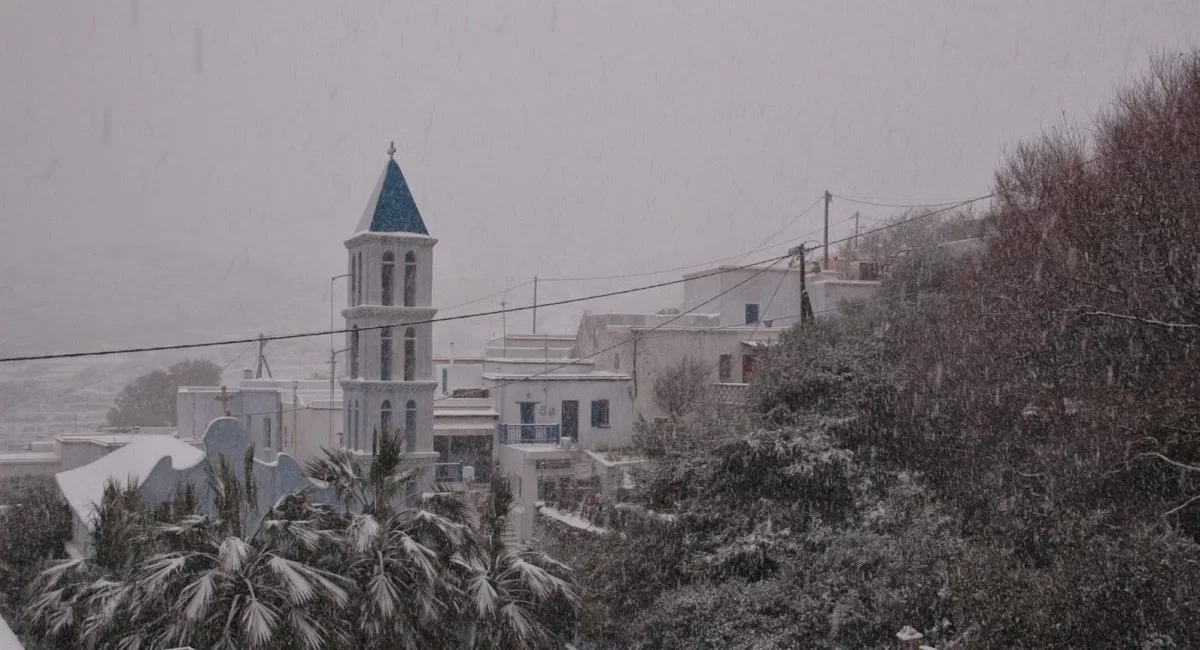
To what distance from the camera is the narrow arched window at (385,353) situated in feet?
84.9

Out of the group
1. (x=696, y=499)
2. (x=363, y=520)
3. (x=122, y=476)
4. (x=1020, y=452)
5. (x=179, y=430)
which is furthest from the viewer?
(x=179, y=430)

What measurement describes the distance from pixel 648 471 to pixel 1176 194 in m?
10.1

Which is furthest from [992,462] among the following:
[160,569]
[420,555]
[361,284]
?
[361,284]

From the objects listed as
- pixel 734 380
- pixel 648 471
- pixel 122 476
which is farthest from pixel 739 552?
pixel 734 380

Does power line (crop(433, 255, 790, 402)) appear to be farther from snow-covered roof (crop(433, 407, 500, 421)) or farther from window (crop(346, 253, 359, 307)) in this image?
window (crop(346, 253, 359, 307))

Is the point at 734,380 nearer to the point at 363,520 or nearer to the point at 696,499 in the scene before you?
the point at 696,499

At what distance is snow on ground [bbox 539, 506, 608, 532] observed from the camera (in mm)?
21812

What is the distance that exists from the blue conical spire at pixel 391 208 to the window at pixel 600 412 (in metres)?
10.0

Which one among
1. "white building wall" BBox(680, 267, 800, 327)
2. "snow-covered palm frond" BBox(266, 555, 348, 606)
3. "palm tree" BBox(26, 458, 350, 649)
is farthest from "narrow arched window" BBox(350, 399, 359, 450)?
"white building wall" BBox(680, 267, 800, 327)

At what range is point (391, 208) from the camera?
86.6 feet

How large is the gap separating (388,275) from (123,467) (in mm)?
7539

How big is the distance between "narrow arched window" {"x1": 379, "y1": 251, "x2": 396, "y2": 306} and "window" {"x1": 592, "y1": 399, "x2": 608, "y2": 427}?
32.5 ft

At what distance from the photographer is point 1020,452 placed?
1582cm

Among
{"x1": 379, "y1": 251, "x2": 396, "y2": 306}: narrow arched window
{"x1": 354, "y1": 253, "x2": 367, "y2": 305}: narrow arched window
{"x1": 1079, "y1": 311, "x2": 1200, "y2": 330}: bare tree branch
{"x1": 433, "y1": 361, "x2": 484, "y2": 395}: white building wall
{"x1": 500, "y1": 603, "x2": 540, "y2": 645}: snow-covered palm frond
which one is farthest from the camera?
{"x1": 433, "y1": 361, "x2": 484, "y2": 395}: white building wall
